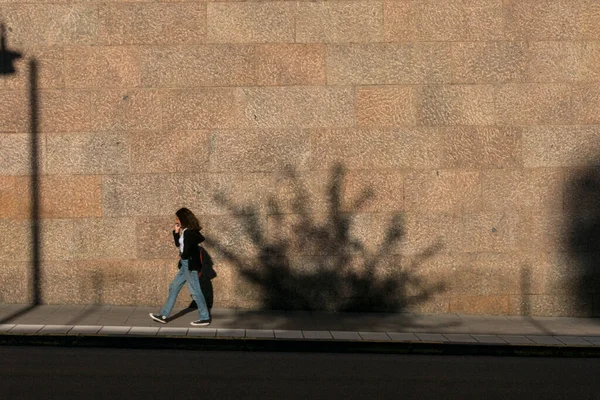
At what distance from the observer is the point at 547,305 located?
14.3 meters

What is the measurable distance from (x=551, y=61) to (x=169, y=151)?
6.09m

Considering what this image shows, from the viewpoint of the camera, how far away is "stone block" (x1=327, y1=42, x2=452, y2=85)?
1409 centimetres

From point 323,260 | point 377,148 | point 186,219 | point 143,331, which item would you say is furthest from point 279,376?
point 377,148

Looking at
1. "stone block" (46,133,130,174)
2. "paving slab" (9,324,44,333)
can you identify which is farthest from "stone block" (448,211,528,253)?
"paving slab" (9,324,44,333)

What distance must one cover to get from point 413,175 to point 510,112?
1.80 meters

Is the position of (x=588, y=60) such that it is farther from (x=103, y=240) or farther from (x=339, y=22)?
(x=103, y=240)

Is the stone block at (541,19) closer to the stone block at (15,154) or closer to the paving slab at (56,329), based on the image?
the stone block at (15,154)

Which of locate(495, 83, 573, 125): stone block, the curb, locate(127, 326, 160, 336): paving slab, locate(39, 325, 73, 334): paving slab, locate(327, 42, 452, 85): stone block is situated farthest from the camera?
locate(495, 83, 573, 125): stone block

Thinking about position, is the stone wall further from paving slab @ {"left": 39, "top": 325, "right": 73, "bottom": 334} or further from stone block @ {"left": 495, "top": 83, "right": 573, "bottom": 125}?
paving slab @ {"left": 39, "top": 325, "right": 73, "bottom": 334}

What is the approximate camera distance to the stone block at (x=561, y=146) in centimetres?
1421

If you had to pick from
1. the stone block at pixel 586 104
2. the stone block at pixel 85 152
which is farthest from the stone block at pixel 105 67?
the stone block at pixel 586 104

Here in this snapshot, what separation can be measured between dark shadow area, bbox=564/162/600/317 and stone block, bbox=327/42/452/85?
2.66m

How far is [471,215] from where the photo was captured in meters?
14.2

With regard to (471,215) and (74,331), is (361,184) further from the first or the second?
(74,331)
